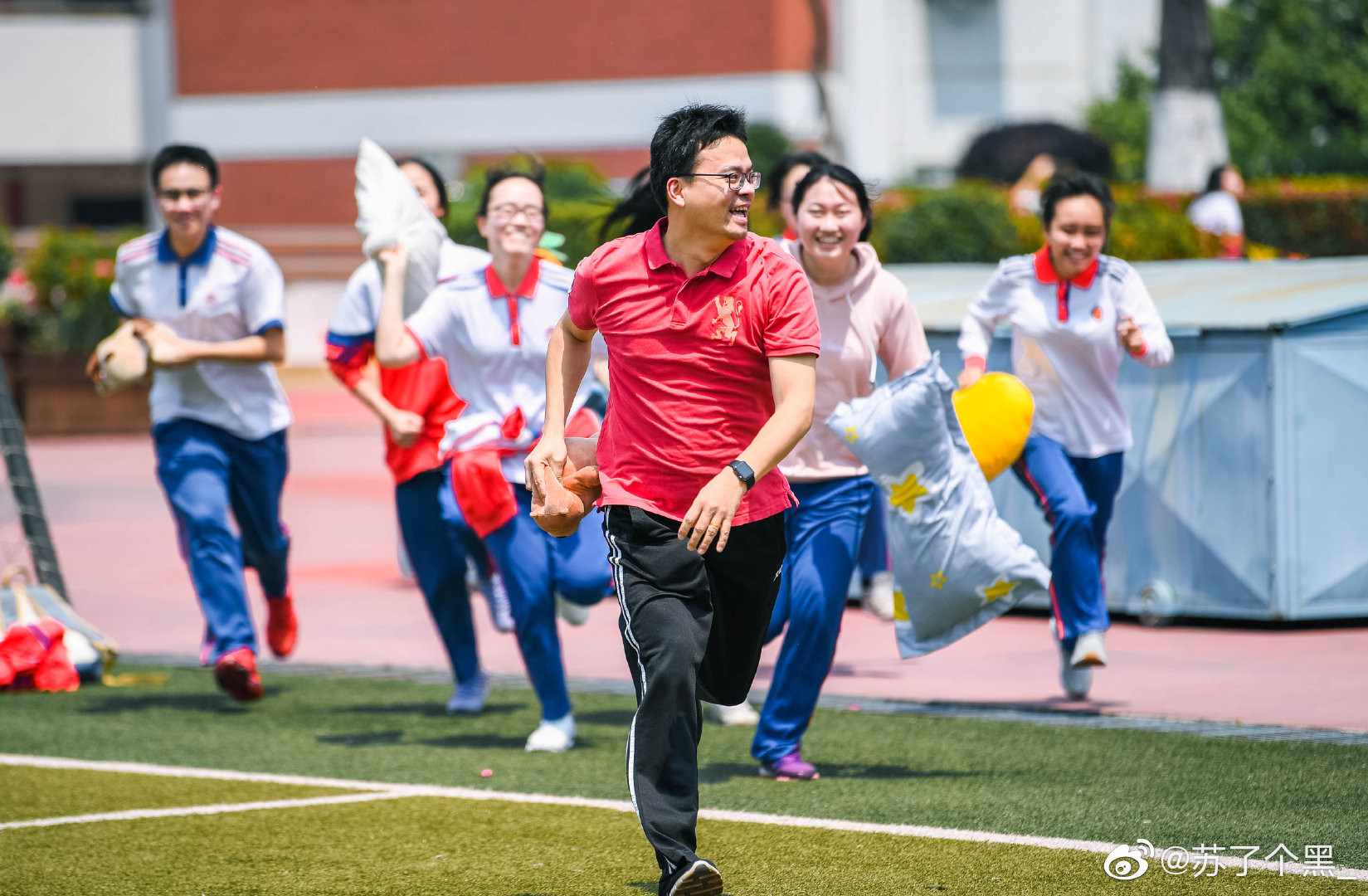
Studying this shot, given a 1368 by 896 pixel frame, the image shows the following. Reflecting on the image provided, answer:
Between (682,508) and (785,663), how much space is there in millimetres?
1576

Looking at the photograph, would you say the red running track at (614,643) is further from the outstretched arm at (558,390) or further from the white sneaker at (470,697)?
the outstretched arm at (558,390)

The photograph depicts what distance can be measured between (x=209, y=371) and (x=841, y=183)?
2.88 m

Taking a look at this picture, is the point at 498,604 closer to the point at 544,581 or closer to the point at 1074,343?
the point at 544,581

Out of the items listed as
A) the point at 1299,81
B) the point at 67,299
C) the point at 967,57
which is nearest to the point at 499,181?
the point at 67,299

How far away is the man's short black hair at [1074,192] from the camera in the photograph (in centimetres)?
750

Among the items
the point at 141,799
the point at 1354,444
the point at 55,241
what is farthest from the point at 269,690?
the point at 55,241

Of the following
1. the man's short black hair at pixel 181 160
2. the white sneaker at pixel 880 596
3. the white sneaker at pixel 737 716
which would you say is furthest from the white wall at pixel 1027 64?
the white sneaker at pixel 737 716

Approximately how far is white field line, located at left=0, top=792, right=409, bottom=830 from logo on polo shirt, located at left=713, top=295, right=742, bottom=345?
2201 millimetres

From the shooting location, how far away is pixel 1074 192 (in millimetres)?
7492

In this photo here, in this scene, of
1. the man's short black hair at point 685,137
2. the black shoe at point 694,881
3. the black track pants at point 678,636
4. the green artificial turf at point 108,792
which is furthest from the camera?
the green artificial turf at point 108,792

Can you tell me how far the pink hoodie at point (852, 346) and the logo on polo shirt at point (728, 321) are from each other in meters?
1.74

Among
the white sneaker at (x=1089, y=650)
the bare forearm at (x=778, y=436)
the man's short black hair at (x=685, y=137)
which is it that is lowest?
the white sneaker at (x=1089, y=650)

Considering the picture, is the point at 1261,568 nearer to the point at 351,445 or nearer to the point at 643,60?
the point at 351,445

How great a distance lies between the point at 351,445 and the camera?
757 inches
